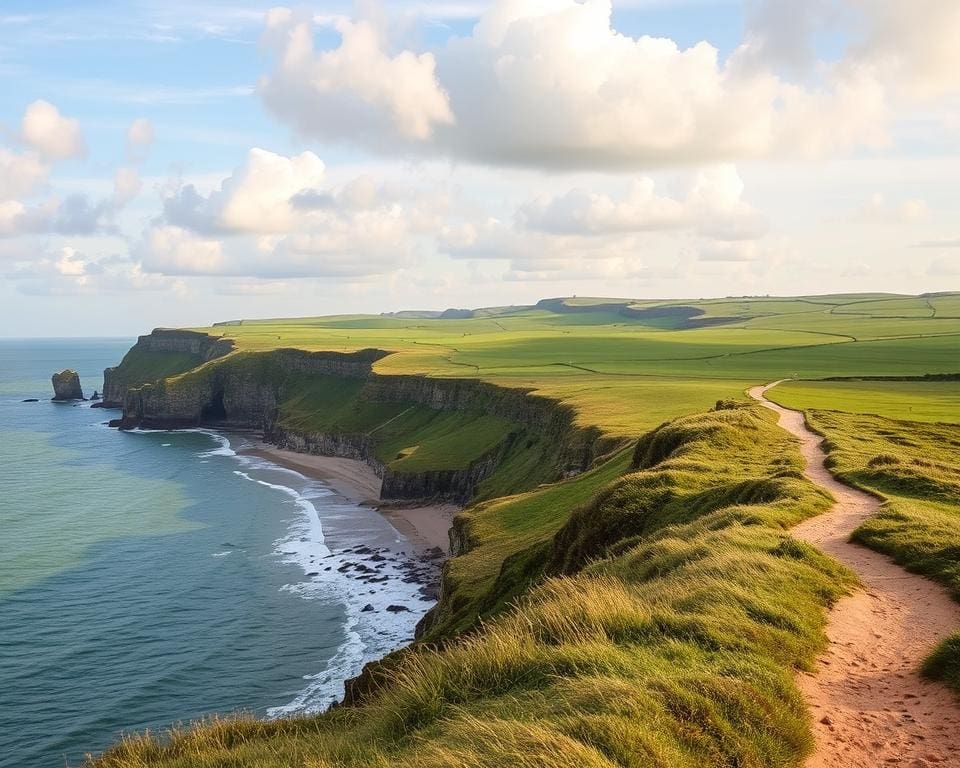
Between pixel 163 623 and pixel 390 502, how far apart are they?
42.5 meters

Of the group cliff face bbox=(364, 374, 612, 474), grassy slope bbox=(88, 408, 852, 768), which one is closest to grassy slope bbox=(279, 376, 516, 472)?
cliff face bbox=(364, 374, 612, 474)

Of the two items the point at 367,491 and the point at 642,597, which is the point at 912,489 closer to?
the point at 642,597

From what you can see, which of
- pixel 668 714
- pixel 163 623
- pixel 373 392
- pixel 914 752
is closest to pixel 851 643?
pixel 914 752

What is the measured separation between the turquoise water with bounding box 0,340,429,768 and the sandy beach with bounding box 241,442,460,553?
87.7 inches

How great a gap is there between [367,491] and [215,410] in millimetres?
93715

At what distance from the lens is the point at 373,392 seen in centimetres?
14612

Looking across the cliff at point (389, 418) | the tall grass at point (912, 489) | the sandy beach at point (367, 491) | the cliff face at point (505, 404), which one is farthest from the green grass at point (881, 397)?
the sandy beach at point (367, 491)

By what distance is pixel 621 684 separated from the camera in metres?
11.2

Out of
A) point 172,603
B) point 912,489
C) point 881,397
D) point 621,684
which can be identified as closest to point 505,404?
point 881,397

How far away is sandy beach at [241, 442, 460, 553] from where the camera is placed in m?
84.6

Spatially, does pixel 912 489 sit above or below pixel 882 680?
above

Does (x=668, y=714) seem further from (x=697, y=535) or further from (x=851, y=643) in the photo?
(x=697, y=535)

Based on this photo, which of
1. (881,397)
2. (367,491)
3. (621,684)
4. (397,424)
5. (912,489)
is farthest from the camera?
(397,424)

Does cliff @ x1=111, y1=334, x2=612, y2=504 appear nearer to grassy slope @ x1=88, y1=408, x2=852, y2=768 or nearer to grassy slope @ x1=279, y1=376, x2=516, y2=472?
grassy slope @ x1=279, y1=376, x2=516, y2=472
